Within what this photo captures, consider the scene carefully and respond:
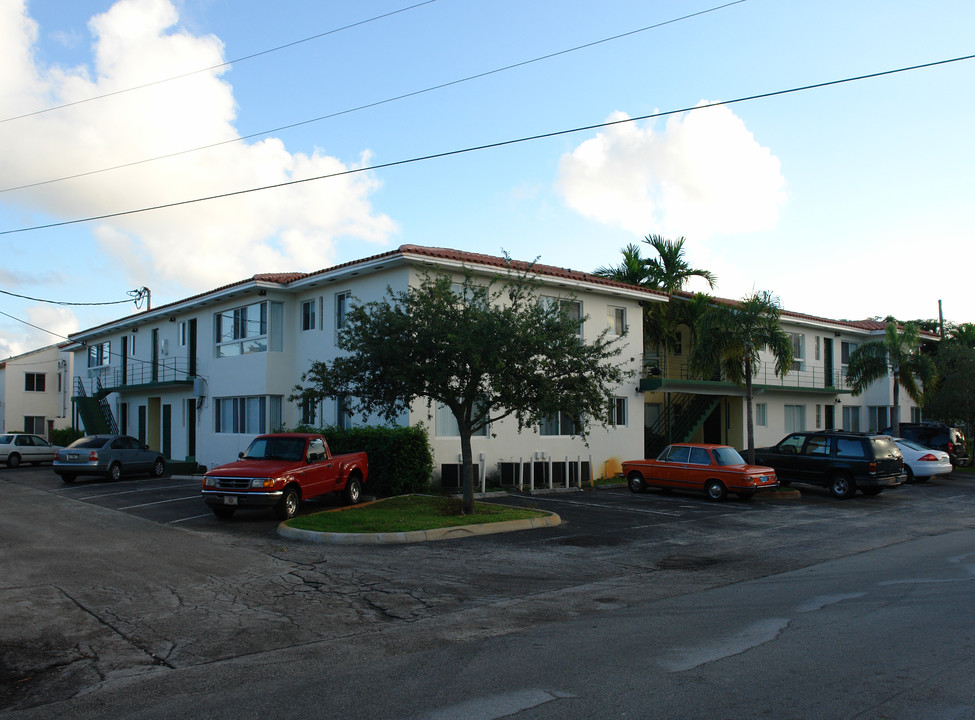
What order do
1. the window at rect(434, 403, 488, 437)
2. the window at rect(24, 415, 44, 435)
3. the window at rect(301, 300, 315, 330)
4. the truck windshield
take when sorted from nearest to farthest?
the truck windshield
the window at rect(434, 403, 488, 437)
the window at rect(301, 300, 315, 330)
the window at rect(24, 415, 44, 435)

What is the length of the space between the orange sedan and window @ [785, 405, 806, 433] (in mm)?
15516

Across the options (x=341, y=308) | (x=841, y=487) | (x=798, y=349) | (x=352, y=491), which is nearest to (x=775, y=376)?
(x=798, y=349)

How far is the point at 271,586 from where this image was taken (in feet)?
32.3

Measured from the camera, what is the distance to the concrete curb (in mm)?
13375

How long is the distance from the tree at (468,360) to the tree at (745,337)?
8.81m

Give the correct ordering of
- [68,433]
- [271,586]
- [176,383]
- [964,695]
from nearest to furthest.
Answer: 1. [964,695]
2. [271,586]
3. [176,383]
4. [68,433]

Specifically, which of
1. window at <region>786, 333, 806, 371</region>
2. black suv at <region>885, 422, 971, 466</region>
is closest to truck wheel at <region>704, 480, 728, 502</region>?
black suv at <region>885, 422, 971, 466</region>

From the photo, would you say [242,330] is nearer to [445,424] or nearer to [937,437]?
[445,424]

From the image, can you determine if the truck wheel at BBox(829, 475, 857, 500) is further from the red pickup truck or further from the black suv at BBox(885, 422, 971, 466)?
the red pickup truck

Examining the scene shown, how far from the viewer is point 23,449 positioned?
3441 centimetres

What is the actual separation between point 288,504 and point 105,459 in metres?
12.9

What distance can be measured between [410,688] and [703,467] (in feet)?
54.1

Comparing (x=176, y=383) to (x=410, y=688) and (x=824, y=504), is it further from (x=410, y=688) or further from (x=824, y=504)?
(x=410, y=688)

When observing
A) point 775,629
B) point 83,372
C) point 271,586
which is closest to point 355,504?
point 271,586
